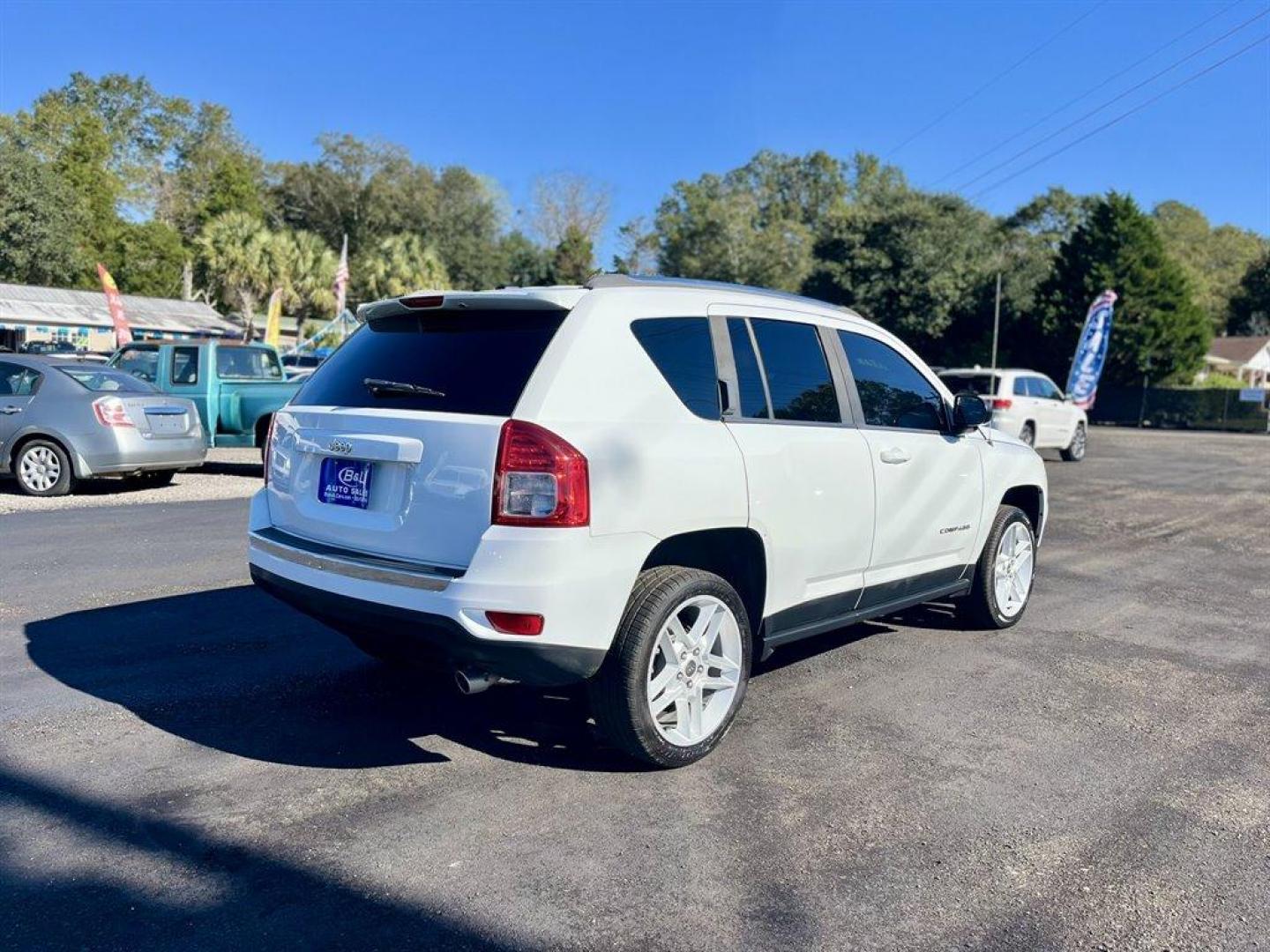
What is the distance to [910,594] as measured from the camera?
5121 millimetres

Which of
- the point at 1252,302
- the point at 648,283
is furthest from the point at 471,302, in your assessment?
the point at 1252,302

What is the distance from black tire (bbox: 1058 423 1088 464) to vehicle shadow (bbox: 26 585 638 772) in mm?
17521

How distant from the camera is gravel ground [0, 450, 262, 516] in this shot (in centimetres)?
1008

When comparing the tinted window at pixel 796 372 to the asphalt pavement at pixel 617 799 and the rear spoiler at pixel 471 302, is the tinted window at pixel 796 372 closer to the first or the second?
the rear spoiler at pixel 471 302

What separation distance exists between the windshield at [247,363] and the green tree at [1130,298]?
36280 millimetres

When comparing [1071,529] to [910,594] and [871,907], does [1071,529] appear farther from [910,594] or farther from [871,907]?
[871,907]

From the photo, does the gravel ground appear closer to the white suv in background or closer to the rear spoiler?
the rear spoiler

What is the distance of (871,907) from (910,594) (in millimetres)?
2493

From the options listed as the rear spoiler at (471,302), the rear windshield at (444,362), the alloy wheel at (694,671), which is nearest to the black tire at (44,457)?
the rear windshield at (444,362)

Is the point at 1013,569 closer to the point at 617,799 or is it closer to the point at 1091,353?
the point at 617,799

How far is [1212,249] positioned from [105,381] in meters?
83.1

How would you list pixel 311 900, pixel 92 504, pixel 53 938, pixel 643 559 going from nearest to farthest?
1. pixel 53 938
2. pixel 311 900
3. pixel 643 559
4. pixel 92 504

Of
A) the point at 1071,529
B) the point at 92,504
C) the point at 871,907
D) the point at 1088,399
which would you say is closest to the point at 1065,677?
the point at 871,907

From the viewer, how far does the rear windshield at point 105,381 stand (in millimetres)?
10516
